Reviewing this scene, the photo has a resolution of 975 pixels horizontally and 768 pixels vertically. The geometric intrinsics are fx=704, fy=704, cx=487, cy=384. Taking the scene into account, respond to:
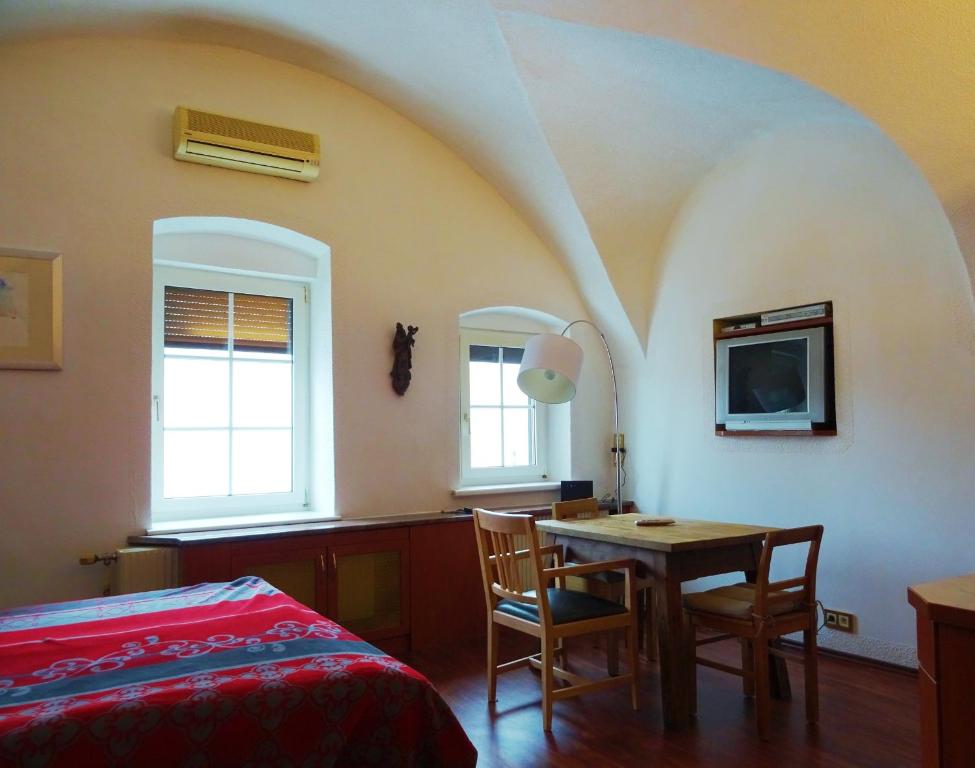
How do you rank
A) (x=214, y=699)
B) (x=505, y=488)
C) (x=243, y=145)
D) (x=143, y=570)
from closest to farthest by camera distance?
(x=214, y=699), (x=143, y=570), (x=243, y=145), (x=505, y=488)

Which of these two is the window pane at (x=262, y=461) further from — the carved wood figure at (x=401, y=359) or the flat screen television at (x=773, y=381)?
the flat screen television at (x=773, y=381)

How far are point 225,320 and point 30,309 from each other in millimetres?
974

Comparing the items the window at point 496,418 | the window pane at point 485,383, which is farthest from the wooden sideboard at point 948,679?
the window pane at point 485,383

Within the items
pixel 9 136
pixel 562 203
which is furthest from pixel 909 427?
pixel 9 136

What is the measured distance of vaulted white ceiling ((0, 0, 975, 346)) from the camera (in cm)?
284

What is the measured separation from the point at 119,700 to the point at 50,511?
2.26 metres

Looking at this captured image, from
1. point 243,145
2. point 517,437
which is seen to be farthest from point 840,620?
point 243,145

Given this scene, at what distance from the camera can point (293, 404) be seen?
4.26 m

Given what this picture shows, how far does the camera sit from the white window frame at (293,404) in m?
3.76

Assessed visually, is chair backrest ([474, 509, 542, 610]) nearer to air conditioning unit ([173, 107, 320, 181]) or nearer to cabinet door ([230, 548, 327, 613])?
cabinet door ([230, 548, 327, 613])

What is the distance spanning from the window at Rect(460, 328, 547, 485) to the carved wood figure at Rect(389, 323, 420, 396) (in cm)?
60

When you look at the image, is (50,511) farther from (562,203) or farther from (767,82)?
(767,82)

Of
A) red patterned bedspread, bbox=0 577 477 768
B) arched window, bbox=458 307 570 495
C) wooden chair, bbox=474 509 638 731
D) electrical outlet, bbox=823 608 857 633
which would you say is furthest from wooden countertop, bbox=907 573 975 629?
arched window, bbox=458 307 570 495

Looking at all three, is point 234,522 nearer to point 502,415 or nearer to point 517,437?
point 502,415
